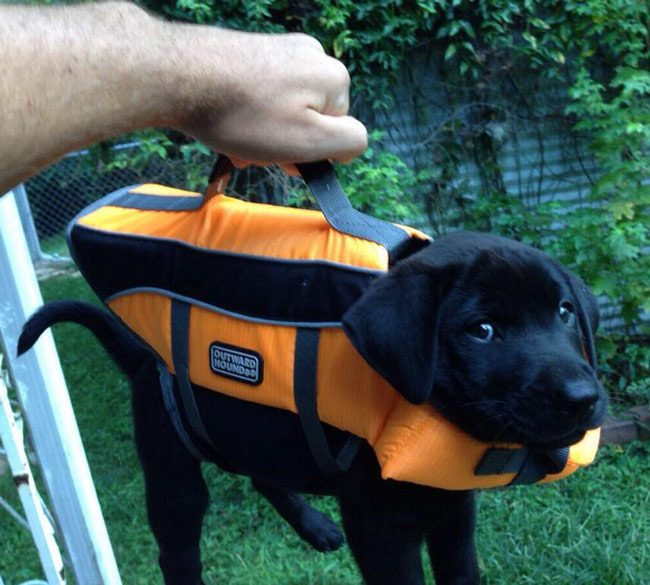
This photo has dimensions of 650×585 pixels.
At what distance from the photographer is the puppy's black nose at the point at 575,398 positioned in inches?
44.3

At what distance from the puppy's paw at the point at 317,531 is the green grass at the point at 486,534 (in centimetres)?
45

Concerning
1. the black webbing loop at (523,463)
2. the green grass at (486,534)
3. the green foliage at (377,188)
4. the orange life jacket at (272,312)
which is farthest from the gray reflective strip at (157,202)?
the green foliage at (377,188)

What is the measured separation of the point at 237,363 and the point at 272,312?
123mm

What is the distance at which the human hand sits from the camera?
46.6 inches

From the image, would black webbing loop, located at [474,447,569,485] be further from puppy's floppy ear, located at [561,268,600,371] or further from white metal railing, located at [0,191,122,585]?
white metal railing, located at [0,191,122,585]

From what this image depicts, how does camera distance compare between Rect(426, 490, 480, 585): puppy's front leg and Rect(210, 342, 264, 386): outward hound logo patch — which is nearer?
Rect(210, 342, 264, 386): outward hound logo patch

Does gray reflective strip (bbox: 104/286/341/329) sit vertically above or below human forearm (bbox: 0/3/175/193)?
below

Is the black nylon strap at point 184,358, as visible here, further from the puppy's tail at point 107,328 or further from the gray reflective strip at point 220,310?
the puppy's tail at point 107,328

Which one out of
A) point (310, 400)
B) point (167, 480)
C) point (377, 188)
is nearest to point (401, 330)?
point (310, 400)

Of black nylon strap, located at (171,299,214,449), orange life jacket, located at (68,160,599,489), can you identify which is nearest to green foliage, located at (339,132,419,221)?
orange life jacket, located at (68,160,599,489)

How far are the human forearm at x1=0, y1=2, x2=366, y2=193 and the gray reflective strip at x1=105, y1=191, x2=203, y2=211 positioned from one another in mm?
331

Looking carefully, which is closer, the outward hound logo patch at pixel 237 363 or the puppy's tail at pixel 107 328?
the outward hound logo patch at pixel 237 363

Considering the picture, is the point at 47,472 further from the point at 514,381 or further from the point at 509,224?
the point at 509,224

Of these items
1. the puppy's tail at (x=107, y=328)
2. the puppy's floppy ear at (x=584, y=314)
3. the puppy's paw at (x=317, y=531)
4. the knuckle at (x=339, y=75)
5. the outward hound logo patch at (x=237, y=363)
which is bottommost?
the puppy's paw at (x=317, y=531)
